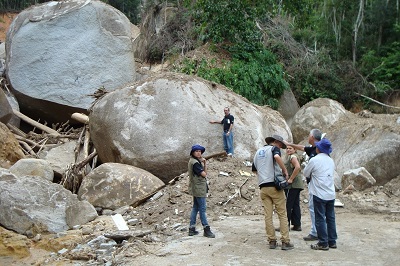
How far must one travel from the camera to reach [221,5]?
2170 centimetres

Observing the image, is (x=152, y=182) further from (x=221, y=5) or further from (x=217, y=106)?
(x=221, y=5)

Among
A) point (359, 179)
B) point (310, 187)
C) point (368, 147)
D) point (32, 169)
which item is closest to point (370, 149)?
point (368, 147)

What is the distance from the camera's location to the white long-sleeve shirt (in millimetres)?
7965

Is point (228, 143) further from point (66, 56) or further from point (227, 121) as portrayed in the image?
point (66, 56)

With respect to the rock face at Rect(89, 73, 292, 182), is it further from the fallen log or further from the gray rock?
the fallen log

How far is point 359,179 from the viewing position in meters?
12.2

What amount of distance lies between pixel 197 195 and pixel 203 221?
415 millimetres

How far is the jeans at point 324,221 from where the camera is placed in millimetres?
7922

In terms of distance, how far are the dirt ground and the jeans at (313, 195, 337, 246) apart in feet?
0.60

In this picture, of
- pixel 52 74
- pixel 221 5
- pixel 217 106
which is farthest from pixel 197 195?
pixel 221 5

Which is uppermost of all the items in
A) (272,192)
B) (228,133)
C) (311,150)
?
(311,150)

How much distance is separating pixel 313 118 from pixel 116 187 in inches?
386

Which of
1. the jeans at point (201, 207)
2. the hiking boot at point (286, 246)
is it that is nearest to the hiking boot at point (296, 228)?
the hiking boot at point (286, 246)

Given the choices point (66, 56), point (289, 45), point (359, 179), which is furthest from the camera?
point (289, 45)
